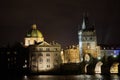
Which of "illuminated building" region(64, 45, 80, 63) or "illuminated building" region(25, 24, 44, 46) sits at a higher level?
"illuminated building" region(25, 24, 44, 46)

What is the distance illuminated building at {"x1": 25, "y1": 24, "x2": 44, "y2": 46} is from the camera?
178750 millimetres

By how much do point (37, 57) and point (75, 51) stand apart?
2570 centimetres

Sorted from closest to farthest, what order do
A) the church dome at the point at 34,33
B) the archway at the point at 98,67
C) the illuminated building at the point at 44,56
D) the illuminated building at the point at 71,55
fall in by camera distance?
the archway at the point at 98,67 < the illuminated building at the point at 44,56 < the church dome at the point at 34,33 < the illuminated building at the point at 71,55

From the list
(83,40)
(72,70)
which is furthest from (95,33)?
(72,70)

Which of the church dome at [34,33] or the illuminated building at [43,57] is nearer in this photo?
the illuminated building at [43,57]

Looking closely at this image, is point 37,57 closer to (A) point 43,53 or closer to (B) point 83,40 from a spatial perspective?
(A) point 43,53

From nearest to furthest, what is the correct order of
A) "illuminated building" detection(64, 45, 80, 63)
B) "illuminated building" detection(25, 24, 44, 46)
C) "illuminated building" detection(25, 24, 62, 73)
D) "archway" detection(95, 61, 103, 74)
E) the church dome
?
"archway" detection(95, 61, 103, 74) → "illuminated building" detection(25, 24, 62, 73) → "illuminated building" detection(25, 24, 44, 46) → the church dome → "illuminated building" detection(64, 45, 80, 63)

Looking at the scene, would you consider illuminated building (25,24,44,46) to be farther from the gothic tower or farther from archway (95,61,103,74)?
archway (95,61,103,74)

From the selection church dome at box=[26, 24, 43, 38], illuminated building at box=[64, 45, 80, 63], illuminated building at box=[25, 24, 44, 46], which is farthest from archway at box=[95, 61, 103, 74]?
church dome at box=[26, 24, 43, 38]

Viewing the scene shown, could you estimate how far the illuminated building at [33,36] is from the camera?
178750mm

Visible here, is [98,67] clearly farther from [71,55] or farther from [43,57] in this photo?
[71,55]

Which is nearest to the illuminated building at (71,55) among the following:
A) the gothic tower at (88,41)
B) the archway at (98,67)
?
the gothic tower at (88,41)

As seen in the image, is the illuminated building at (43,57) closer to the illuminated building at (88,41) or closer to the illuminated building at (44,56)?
the illuminated building at (44,56)

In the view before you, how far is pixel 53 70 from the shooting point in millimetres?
163000
